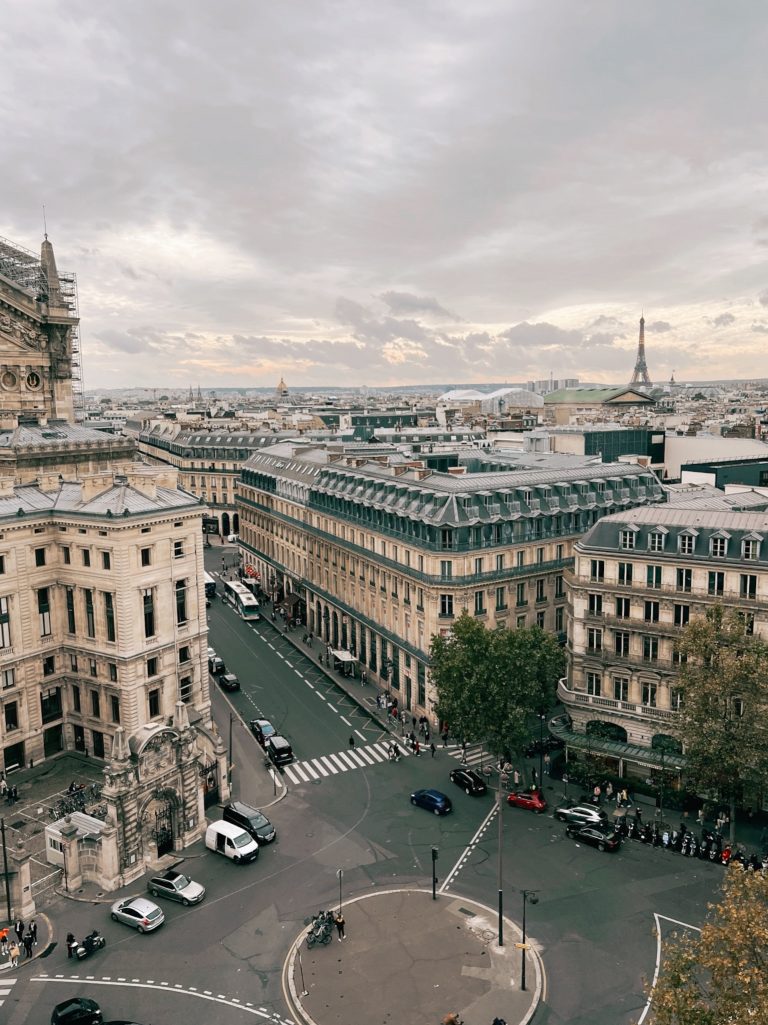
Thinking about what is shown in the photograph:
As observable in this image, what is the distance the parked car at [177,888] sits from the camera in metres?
53.9

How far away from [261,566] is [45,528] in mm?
73644

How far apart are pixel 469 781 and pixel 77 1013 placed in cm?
3487

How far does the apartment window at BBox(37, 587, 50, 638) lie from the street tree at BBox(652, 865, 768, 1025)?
57.4 meters

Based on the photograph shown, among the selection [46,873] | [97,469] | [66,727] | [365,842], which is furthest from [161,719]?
[97,469]

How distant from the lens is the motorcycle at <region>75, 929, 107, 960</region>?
4870 centimetres

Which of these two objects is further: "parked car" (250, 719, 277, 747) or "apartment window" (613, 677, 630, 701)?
"parked car" (250, 719, 277, 747)

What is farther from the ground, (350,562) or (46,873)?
(350,562)

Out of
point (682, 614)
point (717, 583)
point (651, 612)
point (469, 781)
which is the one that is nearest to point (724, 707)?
point (682, 614)

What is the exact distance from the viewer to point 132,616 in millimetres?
69812

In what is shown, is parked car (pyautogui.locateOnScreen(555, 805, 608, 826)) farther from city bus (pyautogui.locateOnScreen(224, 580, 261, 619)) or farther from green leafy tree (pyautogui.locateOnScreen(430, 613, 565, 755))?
city bus (pyautogui.locateOnScreen(224, 580, 261, 619))

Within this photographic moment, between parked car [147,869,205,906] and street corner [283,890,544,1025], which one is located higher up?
parked car [147,869,205,906]

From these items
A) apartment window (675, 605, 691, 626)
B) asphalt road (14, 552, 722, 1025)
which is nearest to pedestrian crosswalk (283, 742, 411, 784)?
asphalt road (14, 552, 722, 1025)

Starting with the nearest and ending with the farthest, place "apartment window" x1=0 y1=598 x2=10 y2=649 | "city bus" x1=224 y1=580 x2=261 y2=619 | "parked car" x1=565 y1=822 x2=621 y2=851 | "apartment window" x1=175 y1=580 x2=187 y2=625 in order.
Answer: "parked car" x1=565 y1=822 x2=621 y2=851, "apartment window" x1=0 y1=598 x2=10 y2=649, "apartment window" x1=175 y1=580 x2=187 y2=625, "city bus" x1=224 y1=580 x2=261 y2=619

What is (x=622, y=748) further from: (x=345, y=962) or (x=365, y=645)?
(x=365, y=645)
